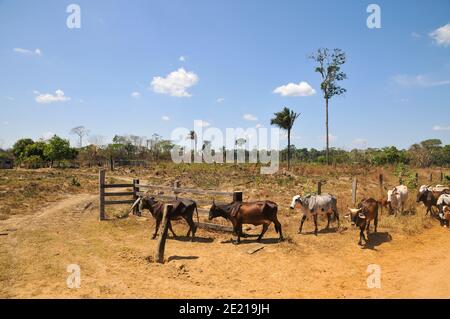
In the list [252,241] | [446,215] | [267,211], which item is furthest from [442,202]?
[252,241]

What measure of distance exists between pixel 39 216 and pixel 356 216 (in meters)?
12.5

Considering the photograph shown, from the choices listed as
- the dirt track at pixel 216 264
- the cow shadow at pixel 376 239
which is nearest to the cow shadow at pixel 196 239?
the dirt track at pixel 216 264

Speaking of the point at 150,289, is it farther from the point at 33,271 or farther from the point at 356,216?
the point at 356,216

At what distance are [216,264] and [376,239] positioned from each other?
17.7ft

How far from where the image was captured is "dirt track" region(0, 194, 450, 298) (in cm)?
593

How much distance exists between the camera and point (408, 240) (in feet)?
30.7

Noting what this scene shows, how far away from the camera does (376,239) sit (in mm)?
9344

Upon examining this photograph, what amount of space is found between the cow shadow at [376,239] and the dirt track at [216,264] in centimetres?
6

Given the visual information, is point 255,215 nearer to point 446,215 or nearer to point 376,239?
point 376,239

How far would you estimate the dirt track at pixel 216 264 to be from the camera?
19.5ft

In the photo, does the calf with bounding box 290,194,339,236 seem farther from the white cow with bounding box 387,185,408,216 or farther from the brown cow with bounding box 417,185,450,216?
the brown cow with bounding box 417,185,450,216

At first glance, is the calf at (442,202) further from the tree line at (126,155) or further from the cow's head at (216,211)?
the tree line at (126,155)

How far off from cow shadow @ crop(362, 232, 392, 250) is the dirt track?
0.20 ft
